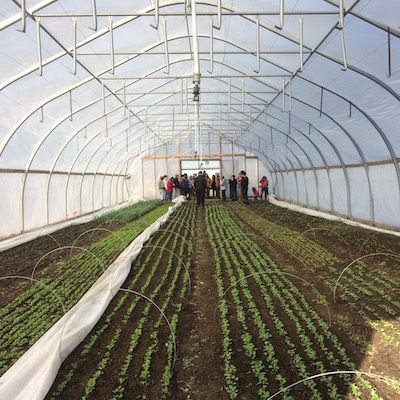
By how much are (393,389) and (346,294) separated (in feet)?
8.69

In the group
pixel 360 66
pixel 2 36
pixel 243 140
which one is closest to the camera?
pixel 2 36

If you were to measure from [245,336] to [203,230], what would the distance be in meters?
8.78

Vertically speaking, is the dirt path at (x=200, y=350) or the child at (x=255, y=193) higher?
the child at (x=255, y=193)

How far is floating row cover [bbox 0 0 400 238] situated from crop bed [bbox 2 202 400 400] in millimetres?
3589

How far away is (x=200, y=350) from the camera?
4578 millimetres

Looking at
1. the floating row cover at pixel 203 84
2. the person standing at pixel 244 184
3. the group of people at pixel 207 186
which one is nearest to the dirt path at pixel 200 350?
the floating row cover at pixel 203 84

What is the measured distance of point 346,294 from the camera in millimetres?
6262

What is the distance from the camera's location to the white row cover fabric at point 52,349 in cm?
361

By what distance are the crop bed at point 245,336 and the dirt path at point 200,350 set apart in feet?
0.04

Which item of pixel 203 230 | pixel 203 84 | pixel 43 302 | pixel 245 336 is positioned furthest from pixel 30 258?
pixel 203 84

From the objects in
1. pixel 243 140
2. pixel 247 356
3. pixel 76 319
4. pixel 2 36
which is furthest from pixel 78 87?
pixel 243 140

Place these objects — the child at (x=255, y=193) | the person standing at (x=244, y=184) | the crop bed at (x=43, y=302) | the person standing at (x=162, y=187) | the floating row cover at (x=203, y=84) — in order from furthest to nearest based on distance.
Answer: the child at (x=255, y=193) → the person standing at (x=162, y=187) → the person standing at (x=244, y=184) → the floating row cover at (x=203, y=84) → the crop bed at (x=43, y=302)

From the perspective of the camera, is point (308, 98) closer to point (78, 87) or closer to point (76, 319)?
point (78, 87)

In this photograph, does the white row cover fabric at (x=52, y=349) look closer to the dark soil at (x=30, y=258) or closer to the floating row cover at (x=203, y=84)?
the dark soil at (x=30, y=258)
